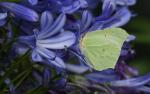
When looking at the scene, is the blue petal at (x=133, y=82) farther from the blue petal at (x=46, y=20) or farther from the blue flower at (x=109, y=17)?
the blue petal at (x=46, y=20)

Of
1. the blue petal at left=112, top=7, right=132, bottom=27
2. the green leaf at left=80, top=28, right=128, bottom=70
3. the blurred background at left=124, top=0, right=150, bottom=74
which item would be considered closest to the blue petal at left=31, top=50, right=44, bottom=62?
the green leaf at left=80, top=28, right=128, bottom=70

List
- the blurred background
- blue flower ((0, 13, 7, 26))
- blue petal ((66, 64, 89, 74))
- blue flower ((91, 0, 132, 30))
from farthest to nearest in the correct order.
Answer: the blurred background → blue petal ((66, 64, 89, 74)) → blue flower ((91, 0, 132, 30)) → blue flower ((0, 13, 7, 26))

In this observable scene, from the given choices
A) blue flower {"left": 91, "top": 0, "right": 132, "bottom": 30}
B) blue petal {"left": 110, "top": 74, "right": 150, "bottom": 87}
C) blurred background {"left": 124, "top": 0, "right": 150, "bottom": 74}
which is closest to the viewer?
blue flower {"left": 91, "top": 0, "right": 132, "bottom": 30}

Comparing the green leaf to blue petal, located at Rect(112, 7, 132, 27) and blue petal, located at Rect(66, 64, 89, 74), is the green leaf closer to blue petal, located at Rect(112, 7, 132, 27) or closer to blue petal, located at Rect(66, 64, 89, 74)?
blue petal, located at Rect(112, 7, 132, 27)

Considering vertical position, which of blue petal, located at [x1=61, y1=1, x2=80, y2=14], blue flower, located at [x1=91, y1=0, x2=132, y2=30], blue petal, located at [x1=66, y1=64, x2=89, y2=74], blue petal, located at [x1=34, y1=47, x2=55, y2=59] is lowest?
blue petal, located at [x1=66, y1=64, x2=89, y2=74]

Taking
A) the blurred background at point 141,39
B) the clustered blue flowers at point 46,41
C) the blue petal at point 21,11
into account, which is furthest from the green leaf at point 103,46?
the blurred background at point 141,39

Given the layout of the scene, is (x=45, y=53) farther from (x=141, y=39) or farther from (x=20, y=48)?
(x=141, y=39)

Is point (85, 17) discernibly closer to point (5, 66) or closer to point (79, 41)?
point (79, 41)

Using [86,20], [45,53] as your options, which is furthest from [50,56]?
[86,20]
